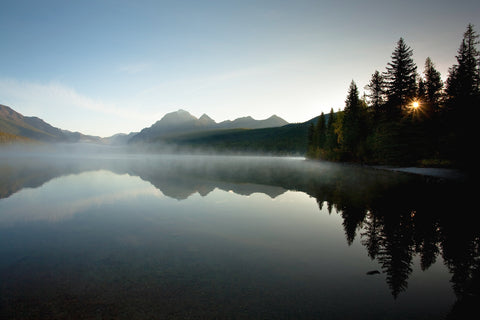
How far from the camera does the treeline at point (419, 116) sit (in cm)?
3393

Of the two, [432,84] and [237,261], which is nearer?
[237,261]

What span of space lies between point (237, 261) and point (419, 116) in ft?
179

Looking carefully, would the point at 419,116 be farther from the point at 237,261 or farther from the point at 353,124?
the point at 237,261

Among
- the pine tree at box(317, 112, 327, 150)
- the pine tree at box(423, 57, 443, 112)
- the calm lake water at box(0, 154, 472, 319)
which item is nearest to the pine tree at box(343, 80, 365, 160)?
the pine tree at box(423, 57, 443, 112)

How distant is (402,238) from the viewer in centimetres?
1017

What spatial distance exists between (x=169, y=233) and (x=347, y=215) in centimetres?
988

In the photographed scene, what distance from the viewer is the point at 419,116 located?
48.2 m

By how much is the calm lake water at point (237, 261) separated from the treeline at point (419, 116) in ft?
80.7

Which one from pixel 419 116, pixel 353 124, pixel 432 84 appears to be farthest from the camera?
pixel 353 124

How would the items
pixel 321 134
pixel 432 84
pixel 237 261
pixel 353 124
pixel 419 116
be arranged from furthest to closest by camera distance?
pixel 321 134 → pixel 353 124 → pixel 432 84 → pixel 419 116 → pixel 237 261

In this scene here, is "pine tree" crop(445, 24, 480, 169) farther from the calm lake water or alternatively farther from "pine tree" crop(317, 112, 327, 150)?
"pine tree" crop(317, 112, 327, 150)

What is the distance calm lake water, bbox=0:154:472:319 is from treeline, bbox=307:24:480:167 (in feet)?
80.7

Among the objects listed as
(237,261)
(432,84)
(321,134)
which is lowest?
(237,261)

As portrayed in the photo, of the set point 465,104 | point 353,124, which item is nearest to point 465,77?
point 465,104
